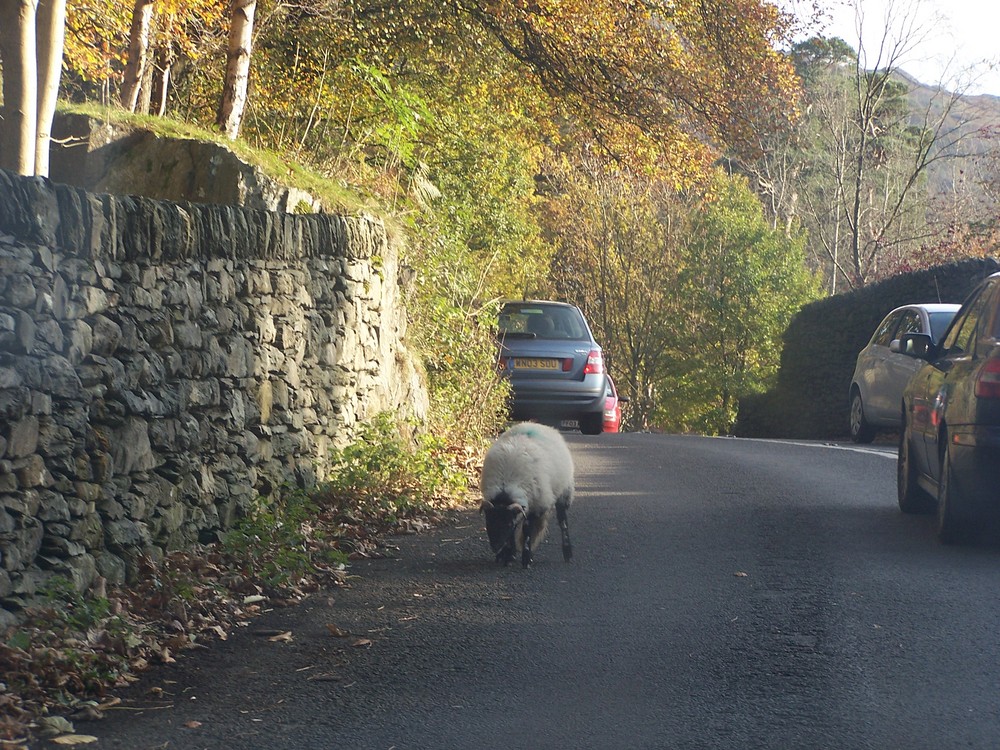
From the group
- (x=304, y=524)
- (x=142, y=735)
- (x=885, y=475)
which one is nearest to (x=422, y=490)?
(x=304, y=524)

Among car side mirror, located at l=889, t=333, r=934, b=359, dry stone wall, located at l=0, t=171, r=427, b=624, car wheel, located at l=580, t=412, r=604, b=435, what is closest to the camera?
dry stone wall, located at l=0, t=171, r=427, b=624

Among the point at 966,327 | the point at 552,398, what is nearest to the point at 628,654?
the point at 966,327

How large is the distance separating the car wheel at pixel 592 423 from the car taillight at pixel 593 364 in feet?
2.68

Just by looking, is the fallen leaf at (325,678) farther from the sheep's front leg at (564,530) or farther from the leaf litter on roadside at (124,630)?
the sheep's front leg at (564,530)

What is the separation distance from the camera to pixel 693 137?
2100 cm

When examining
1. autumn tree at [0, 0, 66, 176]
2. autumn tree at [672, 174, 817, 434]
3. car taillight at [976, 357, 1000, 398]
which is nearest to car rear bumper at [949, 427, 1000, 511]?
car taillight at [976, 357, 1000, 398]

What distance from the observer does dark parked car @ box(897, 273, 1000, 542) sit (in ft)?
28.0

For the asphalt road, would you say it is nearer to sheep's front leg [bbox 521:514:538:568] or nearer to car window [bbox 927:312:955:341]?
sheep's front leg [bbox 521:514:538:568]

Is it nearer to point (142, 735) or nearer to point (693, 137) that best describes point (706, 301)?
point (693, 137)

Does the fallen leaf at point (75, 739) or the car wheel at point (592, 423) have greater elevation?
the car wheel at point (592, 423)

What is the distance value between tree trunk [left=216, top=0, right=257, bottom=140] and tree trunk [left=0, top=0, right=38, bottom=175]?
3741 mm

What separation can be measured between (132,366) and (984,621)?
4.96 metres

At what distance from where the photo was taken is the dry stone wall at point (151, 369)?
242 inches

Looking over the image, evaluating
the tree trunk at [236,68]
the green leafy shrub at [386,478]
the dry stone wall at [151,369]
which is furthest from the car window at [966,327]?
the tree trunk at [236,68]
